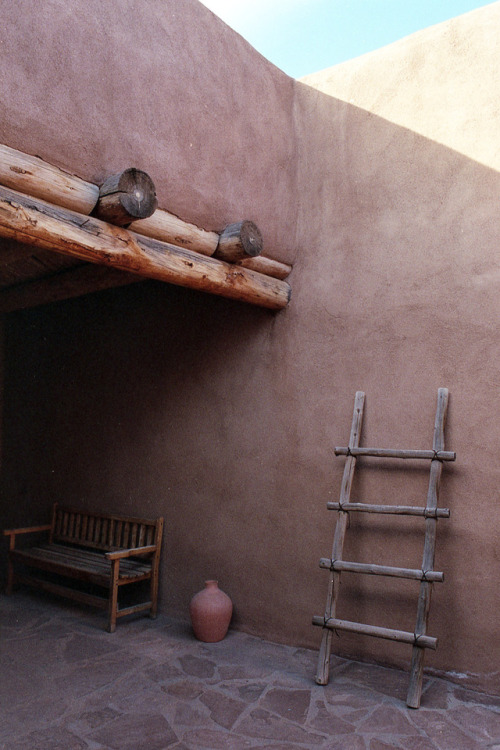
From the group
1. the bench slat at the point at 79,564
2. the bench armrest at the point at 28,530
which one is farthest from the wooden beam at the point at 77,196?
the bench armrest at the point at 28,530

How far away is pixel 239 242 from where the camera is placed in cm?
343

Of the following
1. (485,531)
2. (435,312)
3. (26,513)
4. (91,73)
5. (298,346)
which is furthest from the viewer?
(26,513)

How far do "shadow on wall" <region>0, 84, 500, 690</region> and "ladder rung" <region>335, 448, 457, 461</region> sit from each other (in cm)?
12

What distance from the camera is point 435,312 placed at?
136 inches

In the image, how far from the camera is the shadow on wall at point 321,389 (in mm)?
3266

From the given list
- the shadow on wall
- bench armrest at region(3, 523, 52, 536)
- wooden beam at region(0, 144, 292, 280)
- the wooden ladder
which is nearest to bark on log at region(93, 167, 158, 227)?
wooden beam at region(0, 144, 292, 280)

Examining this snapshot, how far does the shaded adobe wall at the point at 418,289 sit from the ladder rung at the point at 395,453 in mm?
109

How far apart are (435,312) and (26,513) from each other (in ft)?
13.9

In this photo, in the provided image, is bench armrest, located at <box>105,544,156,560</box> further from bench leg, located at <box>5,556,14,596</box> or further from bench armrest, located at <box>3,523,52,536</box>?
bench leg, located at <box>5,556,14,596</box>

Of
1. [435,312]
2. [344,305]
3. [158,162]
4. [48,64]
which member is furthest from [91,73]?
[435,312]

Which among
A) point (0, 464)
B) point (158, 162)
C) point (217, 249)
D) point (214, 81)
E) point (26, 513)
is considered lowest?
point (26, 513)

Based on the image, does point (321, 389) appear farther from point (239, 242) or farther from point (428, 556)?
point (428, 556)

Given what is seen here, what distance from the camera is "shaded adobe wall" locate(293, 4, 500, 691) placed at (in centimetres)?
321

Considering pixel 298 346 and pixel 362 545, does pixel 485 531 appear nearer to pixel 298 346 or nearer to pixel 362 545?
pixel 362 545
